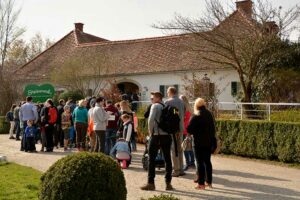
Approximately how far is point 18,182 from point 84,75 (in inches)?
971

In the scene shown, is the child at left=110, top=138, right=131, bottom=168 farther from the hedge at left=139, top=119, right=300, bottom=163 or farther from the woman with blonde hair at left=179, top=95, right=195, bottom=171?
the hedge at left=139, top=119, right=300, bottom=163

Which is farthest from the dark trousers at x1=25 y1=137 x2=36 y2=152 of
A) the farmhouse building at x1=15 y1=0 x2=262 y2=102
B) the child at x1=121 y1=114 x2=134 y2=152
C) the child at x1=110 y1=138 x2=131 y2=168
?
the farmhouse building at x1=15 y1=0 x2=262 y2=102

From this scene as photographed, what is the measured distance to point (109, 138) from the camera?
14.6 meters

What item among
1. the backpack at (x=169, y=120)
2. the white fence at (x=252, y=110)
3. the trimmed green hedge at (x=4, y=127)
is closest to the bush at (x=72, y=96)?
the trimmed green hedge at (x=4, y=127)

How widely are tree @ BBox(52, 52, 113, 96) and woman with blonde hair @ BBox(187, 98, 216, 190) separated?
947 inches

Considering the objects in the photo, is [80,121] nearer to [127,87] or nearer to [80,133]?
[80,133]

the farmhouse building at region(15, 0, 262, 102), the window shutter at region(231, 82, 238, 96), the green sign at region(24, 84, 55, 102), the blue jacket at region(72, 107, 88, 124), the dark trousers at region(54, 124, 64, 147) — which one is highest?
the farmhouse building at region(15, 0, 262, 102)

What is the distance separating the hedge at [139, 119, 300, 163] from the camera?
14156 millimetres

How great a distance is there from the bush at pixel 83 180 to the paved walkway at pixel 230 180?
249 centimetres

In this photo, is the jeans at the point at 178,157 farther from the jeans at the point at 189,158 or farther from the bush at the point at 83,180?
the bush at the point at 83,180

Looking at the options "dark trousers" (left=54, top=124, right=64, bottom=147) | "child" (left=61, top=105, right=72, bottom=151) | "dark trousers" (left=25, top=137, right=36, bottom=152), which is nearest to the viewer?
"dark trousers" (left=25, top=137, right=36, bottom=152)

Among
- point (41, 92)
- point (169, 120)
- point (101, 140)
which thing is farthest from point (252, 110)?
point (41, 92)

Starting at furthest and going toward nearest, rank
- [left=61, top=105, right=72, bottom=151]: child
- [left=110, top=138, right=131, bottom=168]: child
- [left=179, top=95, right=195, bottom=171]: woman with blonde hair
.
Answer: [left=61, top=105, right=72, bottom=151]: child < [left=110, top=138, right=131, bottom=168]: child < [left=179, top=95, right=195, bottom=171]: woman with blonde hair

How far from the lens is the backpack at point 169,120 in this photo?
32.0ft
